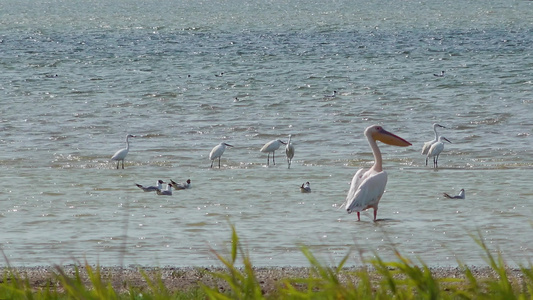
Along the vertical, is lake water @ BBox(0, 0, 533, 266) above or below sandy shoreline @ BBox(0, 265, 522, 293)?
above

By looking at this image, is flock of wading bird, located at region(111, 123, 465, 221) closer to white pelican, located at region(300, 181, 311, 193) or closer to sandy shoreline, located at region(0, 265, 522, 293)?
white pelican, located at region(300, 181, 311, 193)

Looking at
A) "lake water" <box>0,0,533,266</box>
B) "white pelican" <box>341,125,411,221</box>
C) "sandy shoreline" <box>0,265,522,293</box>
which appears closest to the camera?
"sandy shoreline" <box>0,265,522,293</box>

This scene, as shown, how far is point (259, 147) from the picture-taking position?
60.1 ft

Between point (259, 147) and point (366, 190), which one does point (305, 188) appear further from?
point (259, 147)

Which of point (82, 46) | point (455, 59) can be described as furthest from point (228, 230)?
point (82, 46)

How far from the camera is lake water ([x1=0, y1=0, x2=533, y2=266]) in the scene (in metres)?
9.92

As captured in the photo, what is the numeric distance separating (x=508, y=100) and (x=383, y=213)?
46.4ft

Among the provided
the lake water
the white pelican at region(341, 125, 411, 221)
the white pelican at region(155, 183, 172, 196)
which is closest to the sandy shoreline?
the lake water

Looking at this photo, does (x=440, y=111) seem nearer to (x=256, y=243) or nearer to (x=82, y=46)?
(x=256, y=243)

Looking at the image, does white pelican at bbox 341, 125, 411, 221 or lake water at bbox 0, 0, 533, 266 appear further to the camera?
white pelican at bbox 341, 125, 411, 221

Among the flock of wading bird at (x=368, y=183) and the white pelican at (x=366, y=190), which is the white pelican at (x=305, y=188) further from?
the white pelican at (x=366, y=190)

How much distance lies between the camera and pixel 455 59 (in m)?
38.7

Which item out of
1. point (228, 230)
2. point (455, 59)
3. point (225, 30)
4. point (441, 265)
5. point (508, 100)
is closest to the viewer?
point (441, 265)

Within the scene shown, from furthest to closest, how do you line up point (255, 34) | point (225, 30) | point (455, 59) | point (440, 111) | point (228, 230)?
point (225, 30), point (255, 34), point (455, 59), point (440, 111), point (228, 230)
